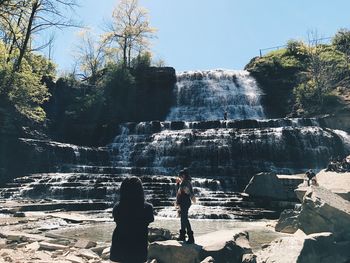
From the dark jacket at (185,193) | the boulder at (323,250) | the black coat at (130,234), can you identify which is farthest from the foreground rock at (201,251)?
the black coat at (130,234)

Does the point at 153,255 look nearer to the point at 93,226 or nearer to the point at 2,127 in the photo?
the point at 93,226

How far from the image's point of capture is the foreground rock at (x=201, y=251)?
9484mm

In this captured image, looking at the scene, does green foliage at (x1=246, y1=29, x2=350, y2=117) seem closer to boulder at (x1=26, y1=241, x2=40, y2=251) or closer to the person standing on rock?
the person standing on rock

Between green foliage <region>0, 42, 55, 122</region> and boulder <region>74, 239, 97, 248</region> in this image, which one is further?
green foliage <region>0, 42, 55, 122</region>

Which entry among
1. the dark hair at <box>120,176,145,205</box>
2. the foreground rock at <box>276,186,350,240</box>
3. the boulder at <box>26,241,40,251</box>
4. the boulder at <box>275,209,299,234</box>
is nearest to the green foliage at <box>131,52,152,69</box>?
the boulder at <box>275,209,299,234</box>

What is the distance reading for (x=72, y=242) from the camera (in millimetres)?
12109

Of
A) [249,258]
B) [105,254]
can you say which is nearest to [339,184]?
[249,258]

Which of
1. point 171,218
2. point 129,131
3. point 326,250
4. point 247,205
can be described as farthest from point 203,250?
point 129,131

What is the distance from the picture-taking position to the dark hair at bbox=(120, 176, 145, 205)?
5750 millimetres

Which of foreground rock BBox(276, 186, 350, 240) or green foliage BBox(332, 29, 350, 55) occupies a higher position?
green foliage BBox(332, 29, 350, 55)

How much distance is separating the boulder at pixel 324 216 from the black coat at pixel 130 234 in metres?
8.72

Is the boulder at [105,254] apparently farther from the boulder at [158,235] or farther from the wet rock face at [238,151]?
the wet rock face at [238,151]

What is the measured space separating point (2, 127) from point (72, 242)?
26082mm

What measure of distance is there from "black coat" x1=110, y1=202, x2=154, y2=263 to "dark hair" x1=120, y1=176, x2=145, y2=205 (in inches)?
3.4
